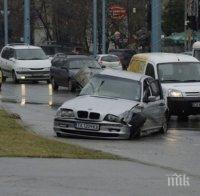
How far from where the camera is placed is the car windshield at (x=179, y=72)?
2195cm

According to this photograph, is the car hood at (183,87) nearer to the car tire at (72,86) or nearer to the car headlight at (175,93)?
the car headlight at (175,93)

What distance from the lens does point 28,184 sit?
9109 mm

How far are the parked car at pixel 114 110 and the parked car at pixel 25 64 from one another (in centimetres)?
2235

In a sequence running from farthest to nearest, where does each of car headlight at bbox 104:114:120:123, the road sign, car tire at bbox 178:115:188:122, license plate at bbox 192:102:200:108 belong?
the road sign
car tire at bbox 178:115:188:122
license plate at bbox 192:102:200:108
car headlight at bbox 104:114:120:123

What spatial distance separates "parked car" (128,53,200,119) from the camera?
2106 cm

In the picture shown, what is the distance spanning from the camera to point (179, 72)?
22078 mm

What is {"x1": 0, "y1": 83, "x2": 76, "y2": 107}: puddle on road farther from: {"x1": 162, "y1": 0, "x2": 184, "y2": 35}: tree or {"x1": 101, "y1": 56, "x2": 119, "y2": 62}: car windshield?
{"x1": 162, "y1": 0, "x2": 184, "y2": 35}: tree

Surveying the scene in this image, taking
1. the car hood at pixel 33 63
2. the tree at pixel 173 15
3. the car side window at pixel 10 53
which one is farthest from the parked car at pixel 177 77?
the tree at pixel 173 15

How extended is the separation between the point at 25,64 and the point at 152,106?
925 inches

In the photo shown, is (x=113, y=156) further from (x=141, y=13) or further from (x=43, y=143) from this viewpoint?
(x=141, y=13)

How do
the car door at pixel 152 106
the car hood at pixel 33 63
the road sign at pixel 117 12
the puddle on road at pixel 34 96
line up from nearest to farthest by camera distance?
the car door at pixel 152 106
the puddle on road at pixel 34 96
the car hood at pixel 33 63
the road sign at pixel 117 12

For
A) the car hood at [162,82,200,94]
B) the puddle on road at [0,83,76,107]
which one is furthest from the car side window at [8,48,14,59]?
the car hood at [162,82,200,94]

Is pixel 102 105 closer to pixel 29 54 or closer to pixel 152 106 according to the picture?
pixel 152 106

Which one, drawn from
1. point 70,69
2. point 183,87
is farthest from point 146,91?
point 70,69
